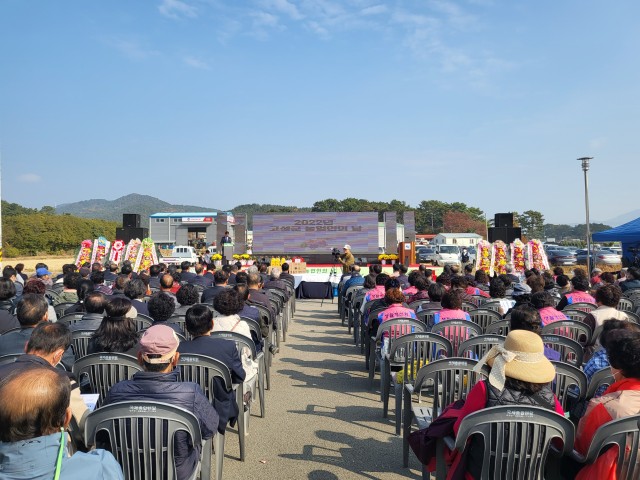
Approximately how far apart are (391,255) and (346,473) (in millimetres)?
19729

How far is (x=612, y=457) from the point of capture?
1.89 m

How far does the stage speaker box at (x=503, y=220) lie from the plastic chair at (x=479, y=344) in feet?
47.6

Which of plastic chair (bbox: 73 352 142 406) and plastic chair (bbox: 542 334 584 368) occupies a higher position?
plastic chair (bbox: 73 352 142 406)

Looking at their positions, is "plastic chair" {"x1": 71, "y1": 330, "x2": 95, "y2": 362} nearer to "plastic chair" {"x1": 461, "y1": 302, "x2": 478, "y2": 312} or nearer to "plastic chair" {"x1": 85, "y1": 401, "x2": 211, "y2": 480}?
"plastic chair" {"x1": 85, "y1": 401, "x2": 211, "y2": 480}

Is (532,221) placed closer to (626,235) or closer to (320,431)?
(626,235)

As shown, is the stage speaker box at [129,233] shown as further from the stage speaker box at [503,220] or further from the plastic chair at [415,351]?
the plastic chair at [415,351]

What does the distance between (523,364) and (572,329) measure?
3.03 m

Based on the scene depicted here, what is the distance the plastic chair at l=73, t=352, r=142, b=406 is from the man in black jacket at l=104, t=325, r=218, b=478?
2.18 feet

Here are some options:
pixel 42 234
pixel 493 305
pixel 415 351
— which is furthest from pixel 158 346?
pixel 42 234

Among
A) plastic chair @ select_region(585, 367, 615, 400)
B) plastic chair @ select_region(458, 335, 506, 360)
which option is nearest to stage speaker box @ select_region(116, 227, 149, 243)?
plastic chair @ select_region(458, 335, 506, 360)

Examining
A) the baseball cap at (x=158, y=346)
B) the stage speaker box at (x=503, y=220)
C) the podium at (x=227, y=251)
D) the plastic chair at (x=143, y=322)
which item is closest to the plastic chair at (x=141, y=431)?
the baseball cap at (x=158, y=346)

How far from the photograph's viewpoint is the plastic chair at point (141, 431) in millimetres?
2045

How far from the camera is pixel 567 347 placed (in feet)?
12.8

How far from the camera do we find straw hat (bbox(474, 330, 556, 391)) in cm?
209
